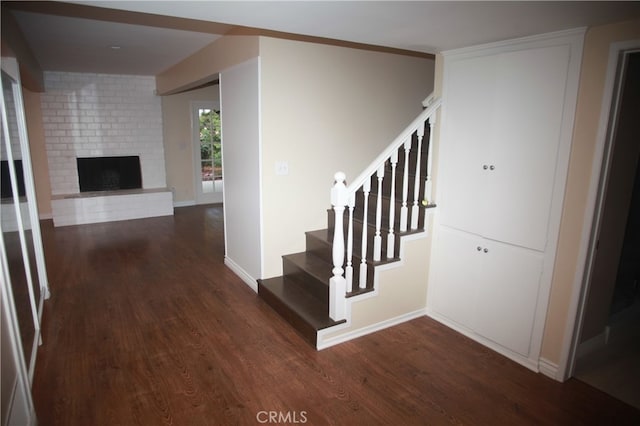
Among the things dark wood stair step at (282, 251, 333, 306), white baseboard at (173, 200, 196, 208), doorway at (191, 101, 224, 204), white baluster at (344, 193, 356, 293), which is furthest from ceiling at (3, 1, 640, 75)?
white baseboard at (173, 200, 196, 208)

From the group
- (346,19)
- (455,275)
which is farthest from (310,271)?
(346,19)

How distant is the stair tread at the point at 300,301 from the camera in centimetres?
296

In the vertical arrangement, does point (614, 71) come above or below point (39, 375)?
above

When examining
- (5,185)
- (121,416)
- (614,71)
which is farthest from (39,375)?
(614,71)

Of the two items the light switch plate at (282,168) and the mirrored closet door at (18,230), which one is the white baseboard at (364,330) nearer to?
the light switch plate at (282,168)

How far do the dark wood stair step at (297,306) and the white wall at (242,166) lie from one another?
234 millimetres

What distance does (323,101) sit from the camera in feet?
12.1

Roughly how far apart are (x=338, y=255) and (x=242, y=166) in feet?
5.08

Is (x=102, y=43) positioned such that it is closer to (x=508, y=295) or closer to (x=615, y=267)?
(x=508, y=295)

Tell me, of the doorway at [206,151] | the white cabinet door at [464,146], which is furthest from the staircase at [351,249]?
the doorway at [206,151]

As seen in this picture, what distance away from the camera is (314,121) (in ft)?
12.0

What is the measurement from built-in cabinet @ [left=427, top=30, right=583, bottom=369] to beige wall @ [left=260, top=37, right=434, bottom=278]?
103cm

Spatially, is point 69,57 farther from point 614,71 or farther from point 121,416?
point 614,71

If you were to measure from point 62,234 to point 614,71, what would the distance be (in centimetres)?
668
